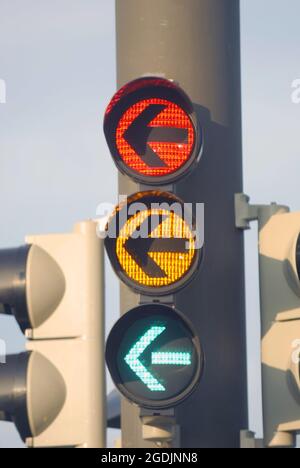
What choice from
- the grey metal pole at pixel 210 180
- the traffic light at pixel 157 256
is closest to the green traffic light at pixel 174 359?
the traffic light at pixel 157 256

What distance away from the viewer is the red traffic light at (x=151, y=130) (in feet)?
15.3

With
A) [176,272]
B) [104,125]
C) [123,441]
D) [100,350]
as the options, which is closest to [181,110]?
[104,125]

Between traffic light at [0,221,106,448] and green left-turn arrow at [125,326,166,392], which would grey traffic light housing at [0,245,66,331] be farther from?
green left-turn arrow at [125,326,166,392]

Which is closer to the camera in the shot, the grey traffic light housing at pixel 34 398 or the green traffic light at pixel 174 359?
the green traffic light at pixel 174 359

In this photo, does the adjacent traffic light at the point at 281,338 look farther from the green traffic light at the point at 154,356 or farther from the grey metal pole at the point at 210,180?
the green traffic light at the point at 154,356

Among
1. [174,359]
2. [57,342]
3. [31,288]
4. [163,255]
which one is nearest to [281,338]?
[174,359]

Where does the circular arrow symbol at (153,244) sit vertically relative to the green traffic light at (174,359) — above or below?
above

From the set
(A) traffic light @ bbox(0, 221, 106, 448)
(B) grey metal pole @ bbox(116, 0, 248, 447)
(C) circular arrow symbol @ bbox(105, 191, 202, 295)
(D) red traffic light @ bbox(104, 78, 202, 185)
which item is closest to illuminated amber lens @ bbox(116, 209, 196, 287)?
(C) circular arrow symbol @ bbox(105, 191, 202, 295)

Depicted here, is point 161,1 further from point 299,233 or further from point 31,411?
point 31,411

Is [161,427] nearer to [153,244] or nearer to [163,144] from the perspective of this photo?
Answer: [153,244]

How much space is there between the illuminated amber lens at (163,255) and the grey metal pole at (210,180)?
44 cm

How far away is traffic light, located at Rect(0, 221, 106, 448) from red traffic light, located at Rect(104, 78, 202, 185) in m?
0.33

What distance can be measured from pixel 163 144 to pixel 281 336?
0.78m

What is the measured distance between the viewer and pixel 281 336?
491 cm
